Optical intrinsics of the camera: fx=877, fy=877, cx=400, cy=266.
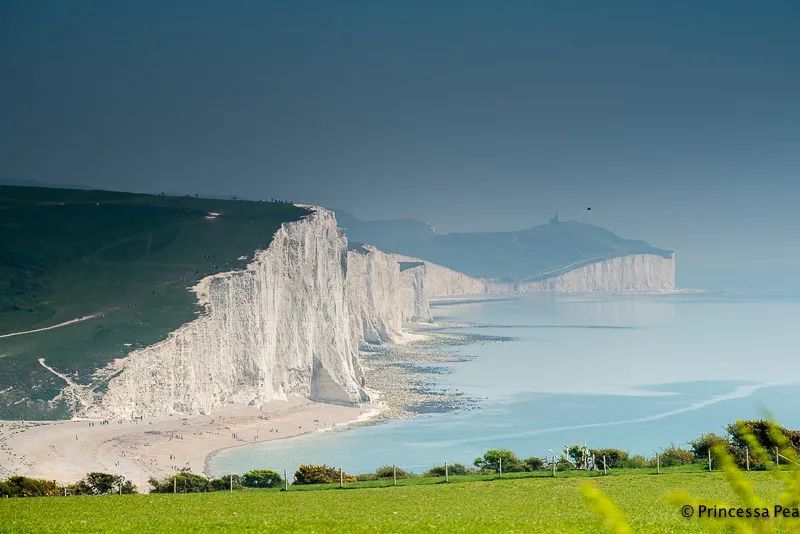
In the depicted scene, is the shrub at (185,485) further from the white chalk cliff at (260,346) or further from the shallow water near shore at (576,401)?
the white chalk cliff at (260,346)

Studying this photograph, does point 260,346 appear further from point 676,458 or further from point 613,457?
point 676,458

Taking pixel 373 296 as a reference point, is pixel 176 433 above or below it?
below

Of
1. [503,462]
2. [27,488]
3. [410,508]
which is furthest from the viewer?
[503,462]

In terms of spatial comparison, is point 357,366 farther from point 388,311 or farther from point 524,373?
point 388,311

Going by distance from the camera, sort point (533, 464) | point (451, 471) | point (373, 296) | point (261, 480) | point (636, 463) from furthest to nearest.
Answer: point (373, 296), point (451, 471), point (261, 480), point (533, 464), point (636, 463)

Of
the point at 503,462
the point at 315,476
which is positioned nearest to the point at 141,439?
the point at 315,476

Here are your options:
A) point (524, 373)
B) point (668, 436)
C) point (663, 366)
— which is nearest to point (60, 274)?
point (524, 373)
